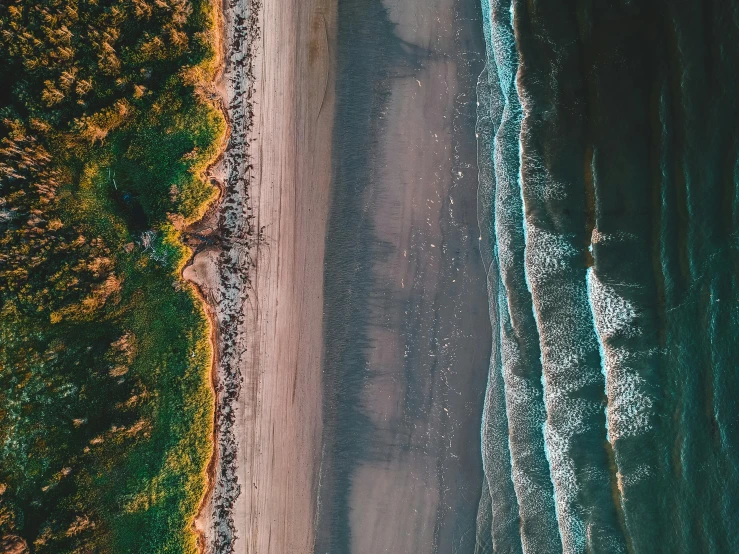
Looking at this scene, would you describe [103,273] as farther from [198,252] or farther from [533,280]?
[533,280]

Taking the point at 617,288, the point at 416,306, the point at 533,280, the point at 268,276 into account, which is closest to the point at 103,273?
the point at 268,276

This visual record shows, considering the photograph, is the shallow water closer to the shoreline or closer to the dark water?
the dark water

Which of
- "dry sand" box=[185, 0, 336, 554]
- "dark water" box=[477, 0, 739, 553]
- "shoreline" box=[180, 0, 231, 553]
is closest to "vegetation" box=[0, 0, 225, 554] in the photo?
"shoreline" box=[180, 0, 231, 553]

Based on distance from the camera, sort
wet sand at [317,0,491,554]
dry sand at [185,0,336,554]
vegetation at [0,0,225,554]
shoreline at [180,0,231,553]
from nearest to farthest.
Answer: vegetation at [0,0,225,554] → shoreline at [180,0,231,553] → dry sand at [185,0,336,554] → wet sand at [317,0,491,554]

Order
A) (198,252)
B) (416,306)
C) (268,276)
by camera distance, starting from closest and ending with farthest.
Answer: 1. (198,252)
2. (268,276)
3. (416,306)

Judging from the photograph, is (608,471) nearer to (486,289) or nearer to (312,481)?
(486,289)

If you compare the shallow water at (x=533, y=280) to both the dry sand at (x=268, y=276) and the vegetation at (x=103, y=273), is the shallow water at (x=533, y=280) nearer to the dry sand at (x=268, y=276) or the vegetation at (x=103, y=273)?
the dry sand at (x=268, y=276)

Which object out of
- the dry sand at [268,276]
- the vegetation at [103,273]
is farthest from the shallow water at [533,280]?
the vegetation at [103,273]
